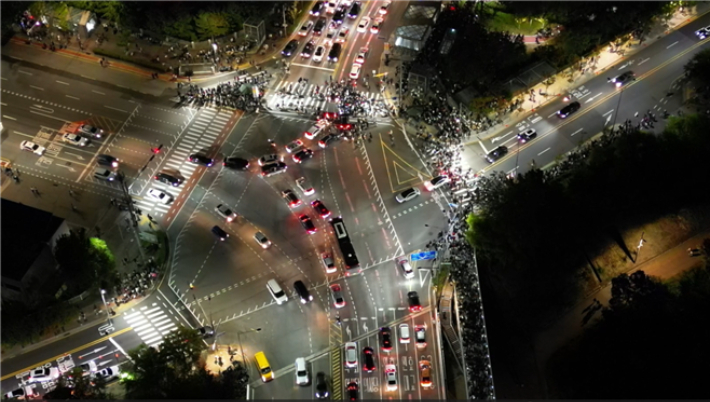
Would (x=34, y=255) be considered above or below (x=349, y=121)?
below

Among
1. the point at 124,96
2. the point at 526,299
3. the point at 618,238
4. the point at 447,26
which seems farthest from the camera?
the point at 447,26

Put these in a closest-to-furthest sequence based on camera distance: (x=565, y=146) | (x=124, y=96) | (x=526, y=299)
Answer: (x=526, y=299) < (x=565, y=146) < (x=124, y=96)

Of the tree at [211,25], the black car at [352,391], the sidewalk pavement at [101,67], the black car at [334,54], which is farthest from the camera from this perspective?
the black car at [334,54]

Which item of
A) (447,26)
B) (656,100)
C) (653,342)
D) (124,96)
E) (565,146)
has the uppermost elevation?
(447,26)

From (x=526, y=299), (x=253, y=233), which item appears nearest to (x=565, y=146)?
(x=526, y=299)

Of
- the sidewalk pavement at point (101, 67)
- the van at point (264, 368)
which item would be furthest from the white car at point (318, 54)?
the van at point (264, 368)

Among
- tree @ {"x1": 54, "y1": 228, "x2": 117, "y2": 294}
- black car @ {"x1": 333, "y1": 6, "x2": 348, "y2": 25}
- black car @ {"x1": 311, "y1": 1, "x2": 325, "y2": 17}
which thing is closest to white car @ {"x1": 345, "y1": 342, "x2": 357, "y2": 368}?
tree @ {"x1": 54, "y1": 228, "x2": 117, "y2": 294}

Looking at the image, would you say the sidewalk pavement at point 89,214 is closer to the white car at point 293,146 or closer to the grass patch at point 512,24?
the white car at point 293,146

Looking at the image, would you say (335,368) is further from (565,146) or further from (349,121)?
(565,146)
